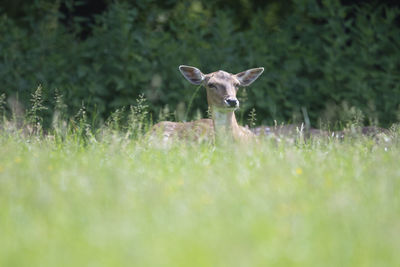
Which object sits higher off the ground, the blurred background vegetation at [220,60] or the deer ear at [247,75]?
the blurred background vegetation at [220,60]

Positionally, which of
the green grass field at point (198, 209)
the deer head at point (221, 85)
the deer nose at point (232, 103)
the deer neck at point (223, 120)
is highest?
the deer head at point (221, 85)

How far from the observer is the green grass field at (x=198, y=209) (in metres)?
2.55

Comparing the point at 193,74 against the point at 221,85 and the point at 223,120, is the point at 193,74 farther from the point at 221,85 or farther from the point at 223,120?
the point at 223,120

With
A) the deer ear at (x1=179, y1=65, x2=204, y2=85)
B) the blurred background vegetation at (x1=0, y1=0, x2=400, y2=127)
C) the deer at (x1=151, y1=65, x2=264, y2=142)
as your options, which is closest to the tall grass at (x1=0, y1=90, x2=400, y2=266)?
the deer at (x1=151, y1=65, x2=264, y2=142)

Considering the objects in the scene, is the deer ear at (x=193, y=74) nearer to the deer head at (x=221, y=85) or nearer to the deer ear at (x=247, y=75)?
the deer head at (x=221, y=85)

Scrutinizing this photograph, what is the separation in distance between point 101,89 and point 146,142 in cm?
390

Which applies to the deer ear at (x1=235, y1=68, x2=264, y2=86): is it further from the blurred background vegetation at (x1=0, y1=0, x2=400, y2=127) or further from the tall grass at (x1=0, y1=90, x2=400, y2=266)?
the tall grass at (x1=0, y1=90, x2=400, y2=266)

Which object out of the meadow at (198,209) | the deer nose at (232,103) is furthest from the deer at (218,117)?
the meadow at (198,209)

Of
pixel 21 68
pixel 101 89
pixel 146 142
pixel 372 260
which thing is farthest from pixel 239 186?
pixel 21 68

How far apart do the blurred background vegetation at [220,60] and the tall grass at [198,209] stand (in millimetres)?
4262

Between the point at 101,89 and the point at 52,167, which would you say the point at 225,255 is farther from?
the point at 101,89

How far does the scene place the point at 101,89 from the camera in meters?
8.65

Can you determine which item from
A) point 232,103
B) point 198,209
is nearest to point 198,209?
point 198,209

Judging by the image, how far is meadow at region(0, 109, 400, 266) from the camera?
8.36 ft
